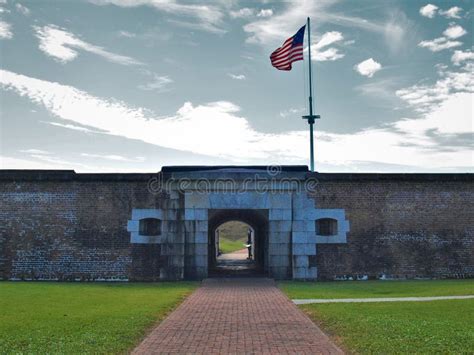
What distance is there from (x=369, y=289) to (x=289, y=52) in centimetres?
1033

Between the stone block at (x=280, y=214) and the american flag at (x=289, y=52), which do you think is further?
the american flag at (x=289, y=52)

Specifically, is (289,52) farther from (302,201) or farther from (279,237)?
(279,237)

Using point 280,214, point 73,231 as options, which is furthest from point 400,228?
point 73,231

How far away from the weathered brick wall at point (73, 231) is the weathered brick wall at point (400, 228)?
6387 mm

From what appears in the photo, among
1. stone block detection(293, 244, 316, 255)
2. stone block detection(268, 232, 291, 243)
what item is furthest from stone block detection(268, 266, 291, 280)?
stone block detection(268, 232, 291, 243)

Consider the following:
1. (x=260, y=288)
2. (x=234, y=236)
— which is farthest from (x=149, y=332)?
(x=234, y=236)

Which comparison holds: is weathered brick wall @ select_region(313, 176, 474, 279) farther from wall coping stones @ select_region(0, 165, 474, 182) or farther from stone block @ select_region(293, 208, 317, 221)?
stone block @ select_region(293, 208, 317, 221)

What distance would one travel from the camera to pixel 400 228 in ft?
56.1

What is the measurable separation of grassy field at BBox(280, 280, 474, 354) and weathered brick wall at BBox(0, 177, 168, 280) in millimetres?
6619

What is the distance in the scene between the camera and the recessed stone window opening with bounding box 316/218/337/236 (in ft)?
56.2

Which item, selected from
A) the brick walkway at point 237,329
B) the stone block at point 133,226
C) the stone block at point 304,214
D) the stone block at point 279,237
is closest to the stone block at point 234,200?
the stone block at point 279,237

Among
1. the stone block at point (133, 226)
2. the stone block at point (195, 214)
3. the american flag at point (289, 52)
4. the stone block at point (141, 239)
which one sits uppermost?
the american flag at point (289, 52)

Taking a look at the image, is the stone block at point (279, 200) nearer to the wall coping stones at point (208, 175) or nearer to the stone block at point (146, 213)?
the wall coping stones at point (208, 175)

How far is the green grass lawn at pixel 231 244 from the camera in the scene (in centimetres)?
4888
